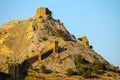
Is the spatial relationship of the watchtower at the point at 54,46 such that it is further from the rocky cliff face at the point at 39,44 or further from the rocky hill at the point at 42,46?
the rocky cliff face at the point at 39,44

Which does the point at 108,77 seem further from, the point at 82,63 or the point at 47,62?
the point at 47,62

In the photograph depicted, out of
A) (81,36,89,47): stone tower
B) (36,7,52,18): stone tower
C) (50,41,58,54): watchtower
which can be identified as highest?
(36,7,52,18): stone tower

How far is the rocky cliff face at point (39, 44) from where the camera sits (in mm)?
112625

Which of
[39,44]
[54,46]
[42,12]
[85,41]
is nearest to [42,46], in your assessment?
[39,44]

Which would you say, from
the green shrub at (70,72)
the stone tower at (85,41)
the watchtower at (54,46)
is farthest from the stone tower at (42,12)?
the green shrub at (70,72)

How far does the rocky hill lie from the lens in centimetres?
11075

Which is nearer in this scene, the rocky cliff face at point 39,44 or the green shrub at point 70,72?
the green shrub at point 70,72

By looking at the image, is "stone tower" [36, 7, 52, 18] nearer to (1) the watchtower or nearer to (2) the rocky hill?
(2) the rocky hill

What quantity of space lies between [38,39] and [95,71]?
27522 mm

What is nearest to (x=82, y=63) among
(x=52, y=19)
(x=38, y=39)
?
(x=38, y=39)

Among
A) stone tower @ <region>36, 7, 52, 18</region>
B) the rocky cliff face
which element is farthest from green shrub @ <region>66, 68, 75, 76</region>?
stone tower @ <region>36, 7, 52, 18</region>

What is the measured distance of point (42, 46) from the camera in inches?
4756

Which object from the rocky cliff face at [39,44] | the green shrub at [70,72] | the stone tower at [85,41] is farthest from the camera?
the stone tower at [85,41]

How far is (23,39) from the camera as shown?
434 ft
